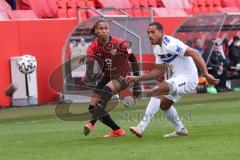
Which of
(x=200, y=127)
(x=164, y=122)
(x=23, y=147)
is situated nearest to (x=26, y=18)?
(x=164, y=122)

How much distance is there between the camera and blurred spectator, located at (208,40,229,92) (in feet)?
93.8

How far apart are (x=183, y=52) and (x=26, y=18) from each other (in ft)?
43.8

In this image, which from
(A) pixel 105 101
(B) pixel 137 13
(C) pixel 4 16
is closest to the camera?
(A) pixel 105 101

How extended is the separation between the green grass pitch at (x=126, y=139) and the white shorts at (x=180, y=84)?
705mm

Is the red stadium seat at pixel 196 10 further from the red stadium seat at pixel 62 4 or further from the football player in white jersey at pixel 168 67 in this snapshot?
the football player in white jersey at pixel 168 67

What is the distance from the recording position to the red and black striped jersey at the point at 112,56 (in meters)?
14.1

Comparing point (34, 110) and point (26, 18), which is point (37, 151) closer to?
point (34, 110)

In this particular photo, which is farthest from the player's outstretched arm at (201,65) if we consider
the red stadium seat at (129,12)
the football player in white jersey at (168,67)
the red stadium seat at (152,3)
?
the red stadium seat at (152,3)

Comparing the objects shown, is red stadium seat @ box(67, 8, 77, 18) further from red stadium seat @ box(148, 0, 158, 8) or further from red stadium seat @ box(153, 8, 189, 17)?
red stadium seat @ box(148, 0, 158, 8)

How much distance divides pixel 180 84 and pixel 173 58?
1.43 ft

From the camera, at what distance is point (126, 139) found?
1362 cm

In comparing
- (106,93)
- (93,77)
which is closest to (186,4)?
(93,77)

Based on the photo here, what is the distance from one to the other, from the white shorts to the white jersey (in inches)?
3.2

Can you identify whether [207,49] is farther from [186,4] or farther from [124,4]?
[186,4]
